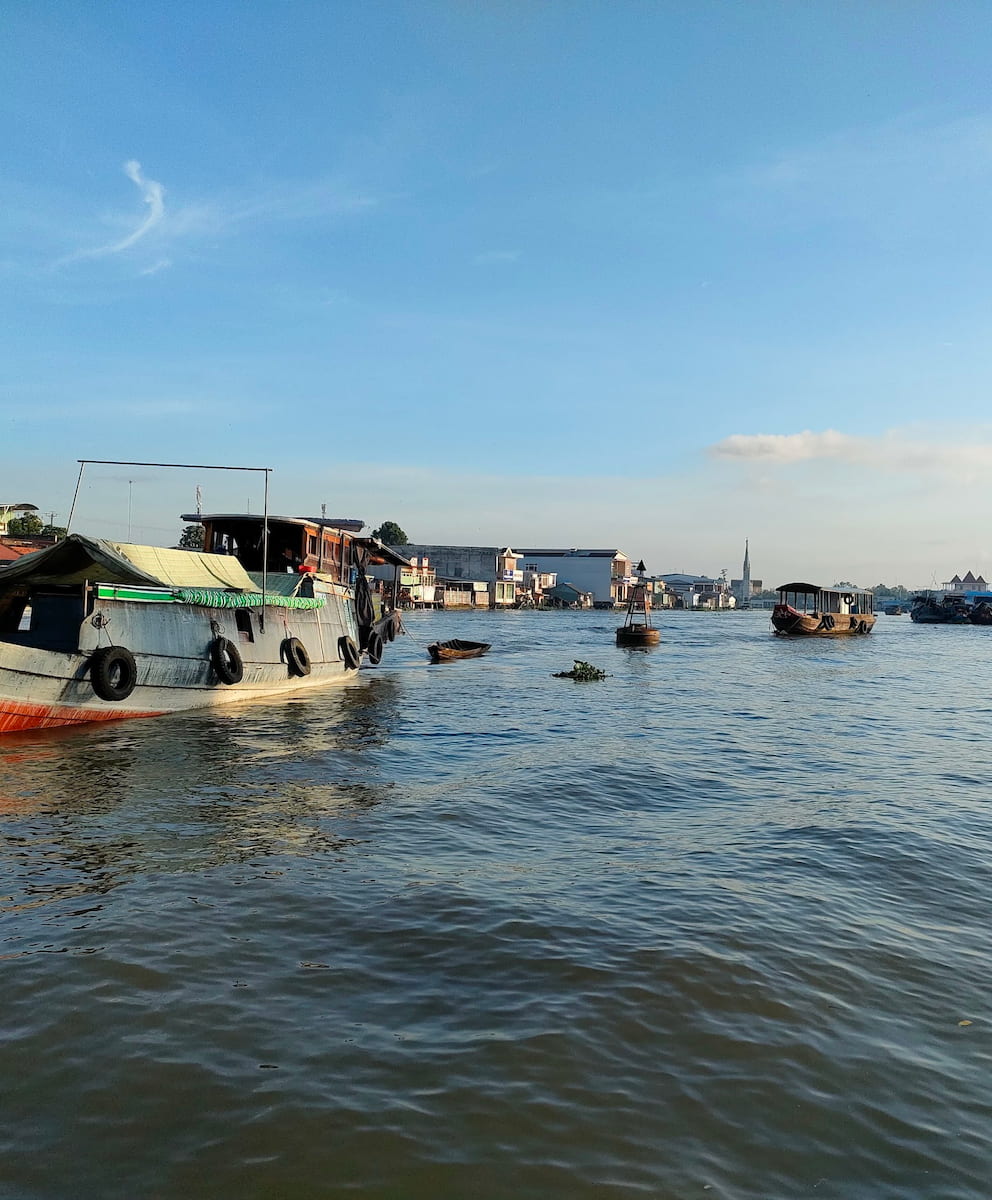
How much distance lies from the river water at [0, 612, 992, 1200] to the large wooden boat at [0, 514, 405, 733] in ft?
7.31

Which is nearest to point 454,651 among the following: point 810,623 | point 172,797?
point 172,797

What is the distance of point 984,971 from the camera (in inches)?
222

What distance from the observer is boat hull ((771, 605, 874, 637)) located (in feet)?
186

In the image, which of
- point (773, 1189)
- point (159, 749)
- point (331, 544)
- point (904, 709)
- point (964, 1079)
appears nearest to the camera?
point (773, 1189)

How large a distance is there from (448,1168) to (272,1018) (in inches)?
62.1

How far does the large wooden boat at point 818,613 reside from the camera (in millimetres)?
56812

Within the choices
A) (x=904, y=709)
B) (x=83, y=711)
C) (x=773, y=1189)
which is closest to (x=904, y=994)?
(x=773, y=1189)

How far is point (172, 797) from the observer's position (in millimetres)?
9914

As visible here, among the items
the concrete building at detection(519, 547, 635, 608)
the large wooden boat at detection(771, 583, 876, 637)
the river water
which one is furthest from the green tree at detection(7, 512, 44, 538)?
the concrete building at detection(519, 547, 635, 608)

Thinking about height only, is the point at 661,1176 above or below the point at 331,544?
below

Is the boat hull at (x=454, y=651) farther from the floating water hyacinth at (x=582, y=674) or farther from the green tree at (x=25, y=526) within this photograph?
the green tree at (x=25, y=526)

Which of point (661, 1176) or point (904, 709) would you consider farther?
point (904, 709)

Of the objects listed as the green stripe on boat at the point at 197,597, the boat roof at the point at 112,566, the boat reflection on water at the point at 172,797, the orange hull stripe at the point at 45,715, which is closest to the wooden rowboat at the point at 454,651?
the green stripe on boat at the point at 197,597

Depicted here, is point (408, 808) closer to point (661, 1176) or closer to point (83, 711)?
point (661, 1176)
